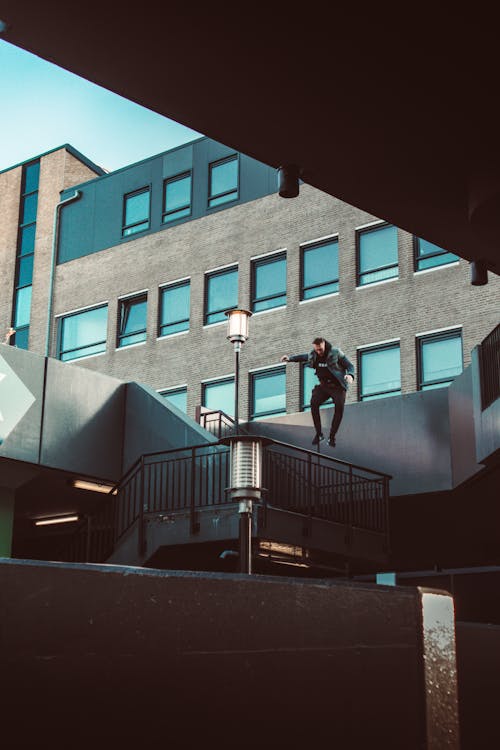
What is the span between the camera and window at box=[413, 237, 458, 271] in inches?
994

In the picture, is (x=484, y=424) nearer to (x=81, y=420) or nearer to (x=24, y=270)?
(x=81, y=420)

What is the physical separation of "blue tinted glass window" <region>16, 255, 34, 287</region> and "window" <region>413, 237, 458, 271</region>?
1515 centimetres

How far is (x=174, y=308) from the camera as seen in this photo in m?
30.4

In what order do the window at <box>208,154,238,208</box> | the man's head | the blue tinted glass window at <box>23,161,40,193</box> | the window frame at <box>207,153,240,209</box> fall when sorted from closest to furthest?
the man's head
the window frame at <box>207,153,240,209</box>
the window at <box>208,154,238,208</box>
the blue tinted glass window at <box>23,161,40,193</box>

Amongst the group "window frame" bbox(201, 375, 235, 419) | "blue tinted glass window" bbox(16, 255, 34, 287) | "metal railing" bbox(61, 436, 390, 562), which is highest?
"blue tinted glass window" bbox(16, 255, 34, 287)

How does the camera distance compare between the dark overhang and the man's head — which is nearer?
the dark overhang

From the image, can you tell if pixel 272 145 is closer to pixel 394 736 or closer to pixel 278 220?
pixel 394 736

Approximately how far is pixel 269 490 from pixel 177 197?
15770 mm

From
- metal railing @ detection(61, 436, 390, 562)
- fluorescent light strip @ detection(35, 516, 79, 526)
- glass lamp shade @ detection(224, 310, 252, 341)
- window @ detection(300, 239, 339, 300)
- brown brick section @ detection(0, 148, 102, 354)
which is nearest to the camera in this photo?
metal railing @ detection(61, 436, 390, 562)

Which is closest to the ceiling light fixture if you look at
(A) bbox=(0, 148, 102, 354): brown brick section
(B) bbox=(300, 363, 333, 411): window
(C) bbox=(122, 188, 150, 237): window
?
(B) bbox=(300, 363, 333, 411): window

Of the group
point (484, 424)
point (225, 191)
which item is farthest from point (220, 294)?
point (484, 424)

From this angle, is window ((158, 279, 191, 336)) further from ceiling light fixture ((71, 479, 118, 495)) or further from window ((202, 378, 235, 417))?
ceiling light fixture ((71, 479, 118, 495))

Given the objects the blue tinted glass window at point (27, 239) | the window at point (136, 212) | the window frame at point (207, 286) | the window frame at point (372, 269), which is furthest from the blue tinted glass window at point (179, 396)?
the blue tinted glass window at point (27, 239)

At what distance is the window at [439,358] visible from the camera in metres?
24.5
